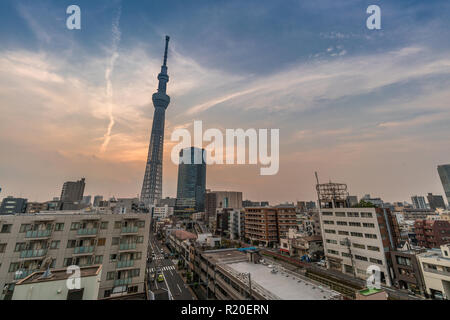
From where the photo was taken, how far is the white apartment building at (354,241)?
34.7 metres

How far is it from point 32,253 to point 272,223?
192ft

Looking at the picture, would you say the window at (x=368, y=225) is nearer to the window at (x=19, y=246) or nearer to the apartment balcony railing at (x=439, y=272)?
the apartment balcony railing at (x=439, y=272)

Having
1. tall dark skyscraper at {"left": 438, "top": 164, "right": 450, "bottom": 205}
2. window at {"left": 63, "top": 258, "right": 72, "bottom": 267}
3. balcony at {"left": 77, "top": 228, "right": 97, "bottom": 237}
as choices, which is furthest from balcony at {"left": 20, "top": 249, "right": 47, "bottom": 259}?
tall dark skyscraper at {"left": 438, "top": 164, "right": 450, "bottom": 205}

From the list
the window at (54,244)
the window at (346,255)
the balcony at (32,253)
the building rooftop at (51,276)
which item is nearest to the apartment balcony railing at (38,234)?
the window at (54,244)

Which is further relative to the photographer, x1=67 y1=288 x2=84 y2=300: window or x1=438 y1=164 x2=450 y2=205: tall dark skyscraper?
x1=438 y1=164 x2=450 y2=205: tall dark skyscraper

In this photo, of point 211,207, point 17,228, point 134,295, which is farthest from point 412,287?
point 211,207

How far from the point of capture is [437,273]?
91.9ft

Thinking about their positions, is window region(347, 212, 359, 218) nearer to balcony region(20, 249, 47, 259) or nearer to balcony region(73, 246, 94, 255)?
balcony region(73, 246, 94, 255)

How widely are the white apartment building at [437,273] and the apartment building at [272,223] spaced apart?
34325mm

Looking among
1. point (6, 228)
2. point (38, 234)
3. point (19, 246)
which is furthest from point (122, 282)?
point (6, 228)

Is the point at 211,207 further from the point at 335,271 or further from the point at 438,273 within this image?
the point at 438,273

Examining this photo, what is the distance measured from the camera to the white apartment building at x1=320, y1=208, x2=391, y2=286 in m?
34.7

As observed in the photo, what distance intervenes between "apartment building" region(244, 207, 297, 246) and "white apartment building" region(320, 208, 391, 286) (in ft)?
62.3

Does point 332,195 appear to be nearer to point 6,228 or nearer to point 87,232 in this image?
point 87,232
